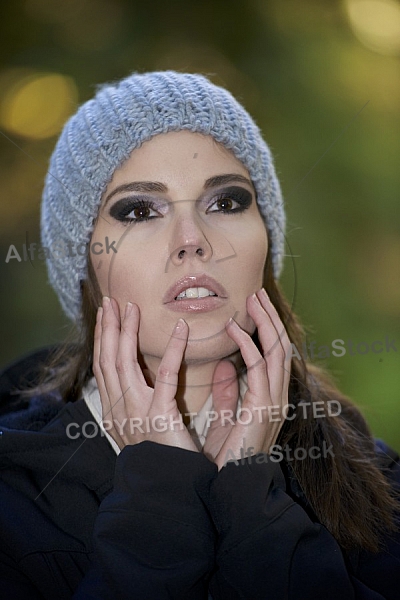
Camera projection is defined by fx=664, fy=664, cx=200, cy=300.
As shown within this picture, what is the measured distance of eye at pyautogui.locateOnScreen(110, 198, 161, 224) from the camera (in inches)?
51.9

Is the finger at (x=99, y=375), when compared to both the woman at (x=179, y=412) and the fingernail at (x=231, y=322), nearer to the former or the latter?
the woman at (x=179, y=412)

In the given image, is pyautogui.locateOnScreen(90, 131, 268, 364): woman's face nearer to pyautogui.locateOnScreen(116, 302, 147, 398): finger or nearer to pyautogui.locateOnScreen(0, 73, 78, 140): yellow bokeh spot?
pyautogui.locateOnScreen(116, 302, 147, 398): finger

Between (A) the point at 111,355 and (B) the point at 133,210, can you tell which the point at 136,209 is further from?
(A) the point at 111,355

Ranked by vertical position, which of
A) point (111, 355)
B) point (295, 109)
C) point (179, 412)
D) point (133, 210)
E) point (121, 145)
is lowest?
point (179, 412)

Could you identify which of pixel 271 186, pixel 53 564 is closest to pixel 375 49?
pixel 271 186

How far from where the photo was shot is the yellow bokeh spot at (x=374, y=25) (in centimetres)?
249

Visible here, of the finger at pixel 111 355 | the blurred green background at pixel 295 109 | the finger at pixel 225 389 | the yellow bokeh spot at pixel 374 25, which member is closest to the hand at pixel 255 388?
Result: the finger at pixel 225 389

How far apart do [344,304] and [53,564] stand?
1.73 meters

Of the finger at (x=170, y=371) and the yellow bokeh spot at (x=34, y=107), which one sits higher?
the yellow bokeh spot at (x=34, y=107)

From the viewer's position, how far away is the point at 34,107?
235 centimetres

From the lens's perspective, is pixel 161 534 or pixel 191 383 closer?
pixel 161 534

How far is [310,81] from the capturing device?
269 cm

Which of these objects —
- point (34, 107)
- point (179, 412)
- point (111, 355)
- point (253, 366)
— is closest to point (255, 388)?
point (253, 366)

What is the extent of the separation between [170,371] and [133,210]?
0.34 m
